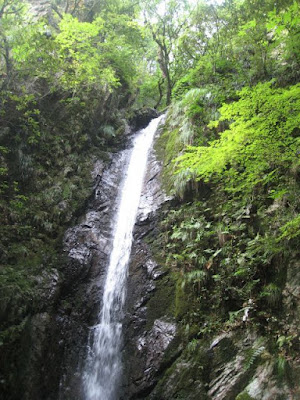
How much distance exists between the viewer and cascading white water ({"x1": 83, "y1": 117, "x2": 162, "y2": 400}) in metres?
6.52

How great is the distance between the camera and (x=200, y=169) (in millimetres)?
6074

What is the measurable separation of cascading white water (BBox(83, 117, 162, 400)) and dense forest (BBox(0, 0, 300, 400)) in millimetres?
1332

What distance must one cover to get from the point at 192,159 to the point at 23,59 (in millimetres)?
6826

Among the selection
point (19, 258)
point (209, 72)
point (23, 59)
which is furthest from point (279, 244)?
point (23, 59)

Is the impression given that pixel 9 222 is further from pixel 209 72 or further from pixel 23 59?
pixel 209 72

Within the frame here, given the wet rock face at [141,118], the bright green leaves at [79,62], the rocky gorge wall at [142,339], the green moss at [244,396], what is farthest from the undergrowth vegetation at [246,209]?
the wet rock face at [141,118]

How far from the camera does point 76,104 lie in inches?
477

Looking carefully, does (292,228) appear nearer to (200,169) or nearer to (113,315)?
(200,169)

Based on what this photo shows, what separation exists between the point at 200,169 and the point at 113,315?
450 centimetres

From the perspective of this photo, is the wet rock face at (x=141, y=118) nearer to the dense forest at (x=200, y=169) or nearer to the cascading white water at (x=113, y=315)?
the dense forest at (x=200, y=169)

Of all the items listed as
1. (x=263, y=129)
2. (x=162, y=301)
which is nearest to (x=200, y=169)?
(x=263, y=129)

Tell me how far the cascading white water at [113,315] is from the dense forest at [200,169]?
1332mm

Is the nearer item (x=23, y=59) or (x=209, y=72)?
(x=23, y=59)

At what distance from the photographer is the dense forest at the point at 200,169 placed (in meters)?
5.18
